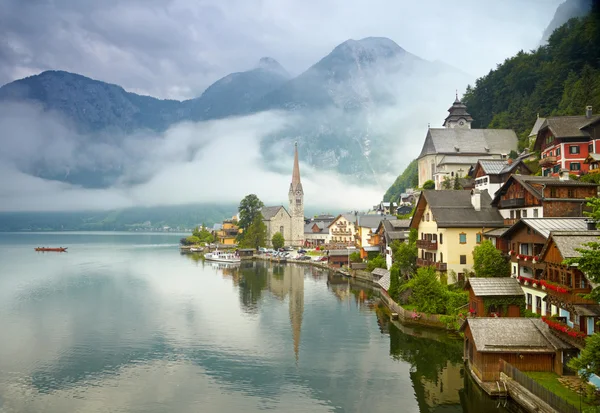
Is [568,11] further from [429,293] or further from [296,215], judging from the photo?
[429,293]

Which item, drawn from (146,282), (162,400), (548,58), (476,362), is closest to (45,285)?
(146,282)

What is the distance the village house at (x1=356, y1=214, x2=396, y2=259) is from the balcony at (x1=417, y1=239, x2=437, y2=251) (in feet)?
88.5

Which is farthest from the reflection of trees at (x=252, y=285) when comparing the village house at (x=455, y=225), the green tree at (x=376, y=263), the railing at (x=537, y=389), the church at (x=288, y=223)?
the church at (x=288, y=223)

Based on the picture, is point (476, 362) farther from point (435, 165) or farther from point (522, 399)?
point (435, 165)

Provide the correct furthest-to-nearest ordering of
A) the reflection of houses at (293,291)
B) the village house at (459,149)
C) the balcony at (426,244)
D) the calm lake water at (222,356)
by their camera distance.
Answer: the village house at (459,149) < the balcony at (426,244) < the reflection of houses at (293,291) < the calm lake water at (222,356)

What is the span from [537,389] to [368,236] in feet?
203

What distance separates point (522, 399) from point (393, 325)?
63.8 feet

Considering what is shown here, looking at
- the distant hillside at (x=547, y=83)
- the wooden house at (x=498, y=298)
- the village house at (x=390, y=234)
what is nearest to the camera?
the wooden house at (x=498, y=298)

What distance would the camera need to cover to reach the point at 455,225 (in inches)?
1705

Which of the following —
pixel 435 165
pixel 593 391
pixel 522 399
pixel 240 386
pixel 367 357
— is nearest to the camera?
pixel 593 391

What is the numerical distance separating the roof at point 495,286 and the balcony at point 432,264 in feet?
28.3

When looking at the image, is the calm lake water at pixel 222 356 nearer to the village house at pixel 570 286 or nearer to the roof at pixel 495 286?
the roof at pixel 495 286

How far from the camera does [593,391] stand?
63.7ft

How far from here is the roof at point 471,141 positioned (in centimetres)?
9050
